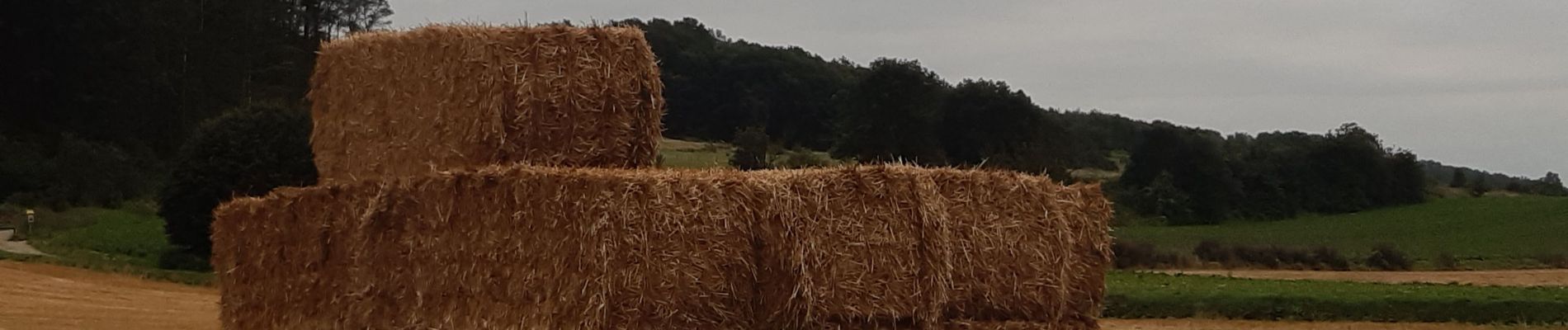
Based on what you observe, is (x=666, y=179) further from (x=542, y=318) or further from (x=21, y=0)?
(x=21, y=0)

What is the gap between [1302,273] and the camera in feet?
119

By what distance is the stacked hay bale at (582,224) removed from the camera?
6645 millimetres

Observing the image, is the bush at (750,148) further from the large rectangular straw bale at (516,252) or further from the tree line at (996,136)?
the large rectangular straw bale at (516,252)

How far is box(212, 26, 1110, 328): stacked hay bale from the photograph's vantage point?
262 inches

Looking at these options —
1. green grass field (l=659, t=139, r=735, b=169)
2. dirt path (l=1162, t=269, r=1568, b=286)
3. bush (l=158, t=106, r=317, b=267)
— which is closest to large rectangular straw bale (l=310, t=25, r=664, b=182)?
green grass field (l=659, t=139, r=735, b=169)

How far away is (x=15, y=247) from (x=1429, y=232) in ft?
142

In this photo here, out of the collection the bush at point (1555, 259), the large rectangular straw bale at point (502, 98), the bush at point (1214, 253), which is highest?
the large rectangular straw bale at point (502, 98)

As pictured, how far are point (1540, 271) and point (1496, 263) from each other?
8.52ft

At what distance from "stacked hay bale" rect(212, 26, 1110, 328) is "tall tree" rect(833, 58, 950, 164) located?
69.0ft

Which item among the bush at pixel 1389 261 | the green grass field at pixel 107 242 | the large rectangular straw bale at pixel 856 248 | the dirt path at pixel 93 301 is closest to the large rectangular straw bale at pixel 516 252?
the large rectangular straw bale at pixel 856 248

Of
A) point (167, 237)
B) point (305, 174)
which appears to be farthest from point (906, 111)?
point (167, 237)

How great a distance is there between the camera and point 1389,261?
38812 mm

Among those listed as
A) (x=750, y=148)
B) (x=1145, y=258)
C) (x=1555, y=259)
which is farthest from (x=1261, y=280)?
(x=1555, y=259)

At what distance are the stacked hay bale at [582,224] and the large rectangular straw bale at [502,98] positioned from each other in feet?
0.04
